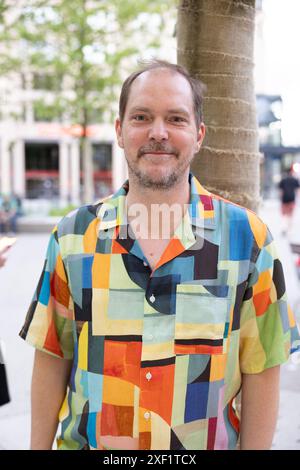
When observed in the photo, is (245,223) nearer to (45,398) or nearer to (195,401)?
(195,401)

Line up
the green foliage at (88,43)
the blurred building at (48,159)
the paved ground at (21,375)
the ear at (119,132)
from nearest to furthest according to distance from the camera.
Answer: the ear at (119,132) → the paved ground at (21,375) → the green foliage at (88,43) → the blurred building at (48,159)

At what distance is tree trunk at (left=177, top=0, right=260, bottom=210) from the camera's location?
2.50 m

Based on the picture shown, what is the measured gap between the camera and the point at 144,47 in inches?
622

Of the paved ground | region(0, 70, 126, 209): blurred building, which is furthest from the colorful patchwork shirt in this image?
region(0, 70, 126, 209): blurred building

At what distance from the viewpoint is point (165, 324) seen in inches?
64.1

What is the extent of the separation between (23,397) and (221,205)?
3158 millimetres

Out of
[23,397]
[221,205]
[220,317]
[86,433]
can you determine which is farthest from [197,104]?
[23,397]

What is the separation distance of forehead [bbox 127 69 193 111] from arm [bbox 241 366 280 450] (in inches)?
38.7

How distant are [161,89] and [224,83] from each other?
3.15 feet

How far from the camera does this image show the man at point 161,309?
1.63m

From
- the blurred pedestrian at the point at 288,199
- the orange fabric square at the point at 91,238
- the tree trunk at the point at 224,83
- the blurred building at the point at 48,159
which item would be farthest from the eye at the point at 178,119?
the blurred building at the point at 48,159

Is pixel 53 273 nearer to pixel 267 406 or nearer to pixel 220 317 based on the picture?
pixel 220 317

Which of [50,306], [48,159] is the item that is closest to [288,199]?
[50,306]

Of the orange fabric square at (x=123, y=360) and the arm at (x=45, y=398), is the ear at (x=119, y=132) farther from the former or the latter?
the arm at (x=45, y=398)
